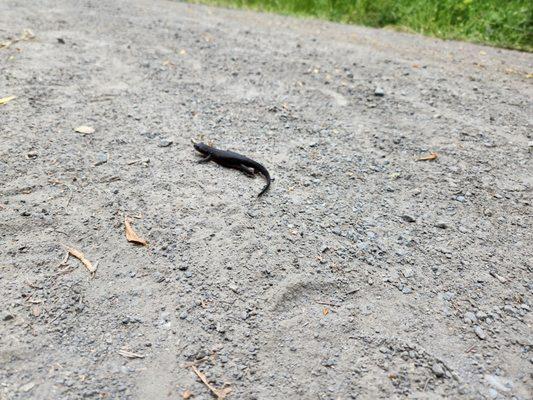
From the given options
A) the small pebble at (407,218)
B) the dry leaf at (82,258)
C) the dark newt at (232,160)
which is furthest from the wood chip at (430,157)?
the dry leaf at (82,258)

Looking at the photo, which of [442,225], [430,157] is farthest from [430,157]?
[442,225]

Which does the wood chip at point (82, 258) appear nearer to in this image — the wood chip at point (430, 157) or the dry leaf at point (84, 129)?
the dry leaf at point (84, 129)

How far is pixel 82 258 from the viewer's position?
2889mm

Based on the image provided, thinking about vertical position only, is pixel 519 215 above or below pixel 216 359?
above

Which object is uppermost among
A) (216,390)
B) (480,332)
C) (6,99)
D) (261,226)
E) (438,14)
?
(438,14)

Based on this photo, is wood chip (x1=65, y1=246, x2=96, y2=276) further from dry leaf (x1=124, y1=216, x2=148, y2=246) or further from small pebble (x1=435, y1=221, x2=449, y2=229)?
small pebble (x1=435, y1=221, x2=449, y2=229)

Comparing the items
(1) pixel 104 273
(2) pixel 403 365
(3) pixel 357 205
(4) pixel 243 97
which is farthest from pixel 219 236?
(4) pixel 243 97

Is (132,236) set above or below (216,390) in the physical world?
above

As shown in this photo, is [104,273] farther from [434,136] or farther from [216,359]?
[434,136]

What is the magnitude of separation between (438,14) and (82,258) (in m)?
6.38

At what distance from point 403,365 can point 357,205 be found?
1294mm

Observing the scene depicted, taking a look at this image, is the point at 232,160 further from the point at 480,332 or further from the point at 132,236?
the point at 480,332

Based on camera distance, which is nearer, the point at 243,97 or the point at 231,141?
the point at 231,141

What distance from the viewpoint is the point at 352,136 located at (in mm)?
4250
